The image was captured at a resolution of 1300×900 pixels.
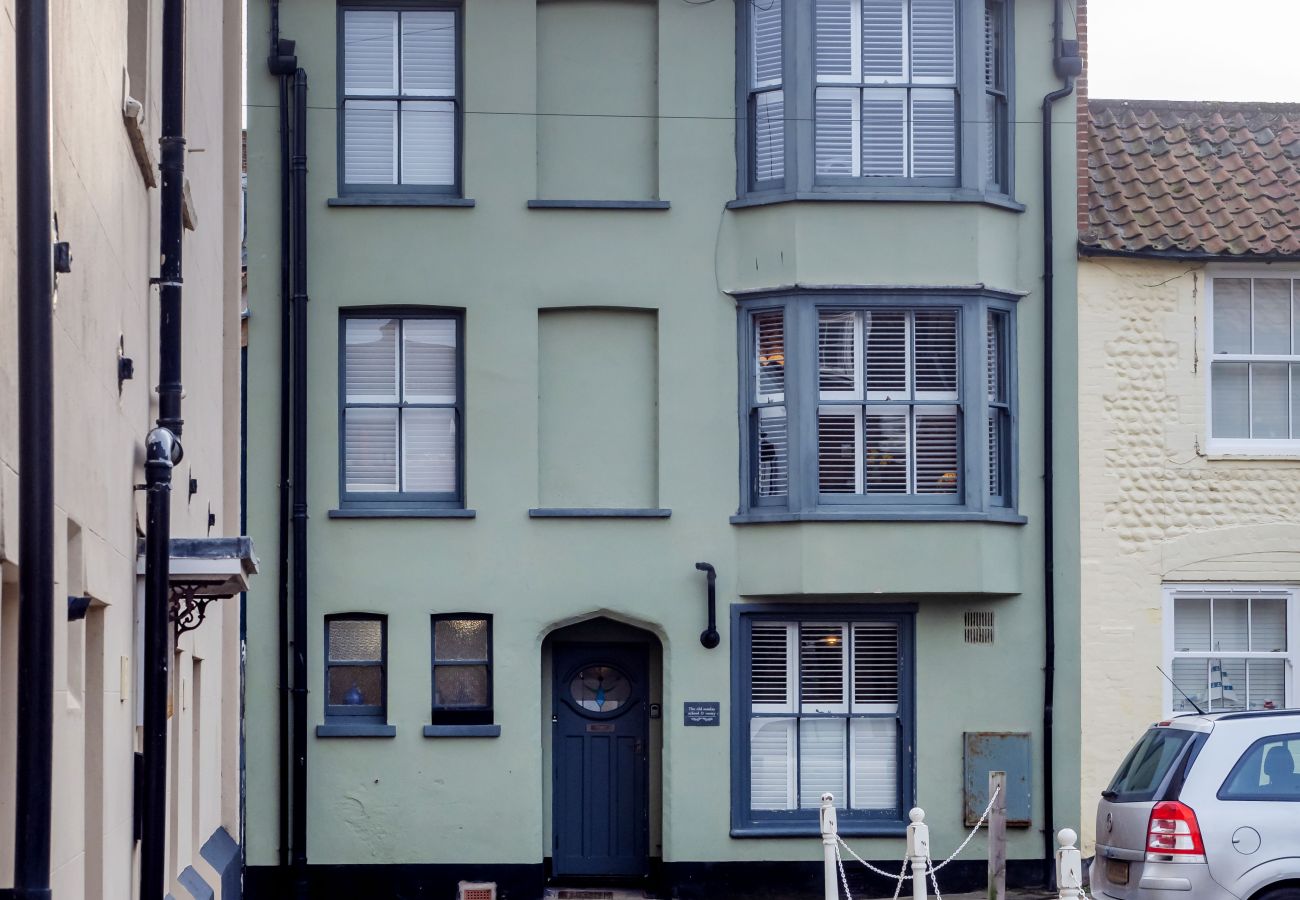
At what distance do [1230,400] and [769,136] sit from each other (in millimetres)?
5391

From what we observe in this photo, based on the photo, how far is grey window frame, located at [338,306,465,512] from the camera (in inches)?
747

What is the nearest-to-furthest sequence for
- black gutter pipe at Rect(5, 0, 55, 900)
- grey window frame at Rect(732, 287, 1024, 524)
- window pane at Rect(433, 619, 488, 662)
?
black gutter pipe at Rect(5, 0, 55, 900), grey window frame at Rect(732, 287, 1024, 524), window pane at Rect(433, 619, 488, 662)

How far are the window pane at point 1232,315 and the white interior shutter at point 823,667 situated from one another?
486 centimetres

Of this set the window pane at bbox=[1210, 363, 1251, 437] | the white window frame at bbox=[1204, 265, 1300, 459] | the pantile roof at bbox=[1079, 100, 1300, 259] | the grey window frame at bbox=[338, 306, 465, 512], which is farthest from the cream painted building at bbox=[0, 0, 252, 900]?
the window pane at bbox=[1210, 363, 1251, 437]

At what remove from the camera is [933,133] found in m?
19.1

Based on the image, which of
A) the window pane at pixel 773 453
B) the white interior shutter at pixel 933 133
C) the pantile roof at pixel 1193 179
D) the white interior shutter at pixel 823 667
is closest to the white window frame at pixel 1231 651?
the white interior shutter at pixel 823 667

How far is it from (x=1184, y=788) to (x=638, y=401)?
26.2 feet

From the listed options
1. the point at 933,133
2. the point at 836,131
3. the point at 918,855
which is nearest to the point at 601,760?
the point at 918,855

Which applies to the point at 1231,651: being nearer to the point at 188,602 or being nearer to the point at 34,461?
the point at 188,602

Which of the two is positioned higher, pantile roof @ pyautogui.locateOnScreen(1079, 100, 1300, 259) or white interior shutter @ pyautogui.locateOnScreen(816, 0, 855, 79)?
white interior shutter @ pyautogui.locateOnScreen(816, 0, 855, 79)

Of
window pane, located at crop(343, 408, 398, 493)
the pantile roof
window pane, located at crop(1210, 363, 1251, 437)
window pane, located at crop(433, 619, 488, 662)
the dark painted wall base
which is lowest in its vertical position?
the dark painted wall base

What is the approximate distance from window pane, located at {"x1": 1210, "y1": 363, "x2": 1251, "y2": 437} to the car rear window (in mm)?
6494

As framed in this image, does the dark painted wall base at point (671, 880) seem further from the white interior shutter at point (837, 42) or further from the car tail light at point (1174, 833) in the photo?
the white interior shutter at point (837, 42)

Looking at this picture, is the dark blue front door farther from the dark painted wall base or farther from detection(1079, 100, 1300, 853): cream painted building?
detection(1079, 100, 1300, 853): cream painted building
